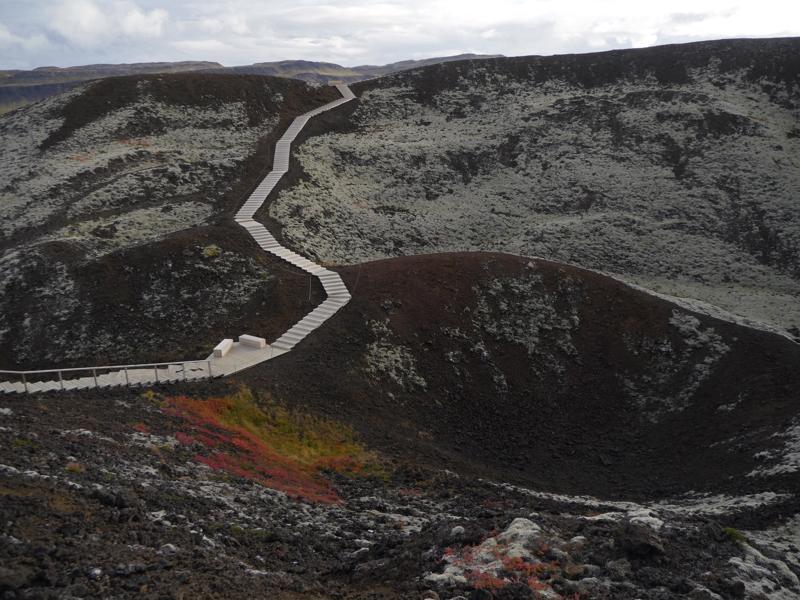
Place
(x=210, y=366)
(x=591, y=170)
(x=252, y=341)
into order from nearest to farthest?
(x=210, y=366) < (x=252, y=341) < (x=591, y=170)

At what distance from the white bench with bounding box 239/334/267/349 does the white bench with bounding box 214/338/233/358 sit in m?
0.54

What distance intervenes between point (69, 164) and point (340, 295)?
102 ft

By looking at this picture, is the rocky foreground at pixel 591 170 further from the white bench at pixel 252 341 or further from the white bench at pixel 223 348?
the white bench at pixel 223 348

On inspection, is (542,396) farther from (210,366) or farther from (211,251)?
(211,251)

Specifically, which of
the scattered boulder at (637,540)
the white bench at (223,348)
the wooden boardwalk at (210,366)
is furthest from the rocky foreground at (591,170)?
the scattered boulder at (637,540)

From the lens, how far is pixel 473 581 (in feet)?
38.8

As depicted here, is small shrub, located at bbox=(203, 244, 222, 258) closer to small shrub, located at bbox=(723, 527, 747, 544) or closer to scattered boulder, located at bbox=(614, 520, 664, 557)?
scattered boulder, located at bbox=(614, 520, 664, 557)

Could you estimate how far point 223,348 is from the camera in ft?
86.6

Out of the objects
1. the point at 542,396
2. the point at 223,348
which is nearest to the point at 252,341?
the point at 223,348

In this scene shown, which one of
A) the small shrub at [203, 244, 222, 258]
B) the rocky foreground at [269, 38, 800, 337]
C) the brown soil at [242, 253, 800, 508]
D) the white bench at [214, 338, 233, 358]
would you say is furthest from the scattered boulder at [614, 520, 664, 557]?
the small shrub at [203, 244, 222, 258]

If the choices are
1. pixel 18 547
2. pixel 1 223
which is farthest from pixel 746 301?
pixel 1 223

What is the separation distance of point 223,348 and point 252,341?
52.1 inches

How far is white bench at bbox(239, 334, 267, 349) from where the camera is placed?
26.8 m

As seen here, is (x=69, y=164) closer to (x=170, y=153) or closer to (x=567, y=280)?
(x=170, y=153)
